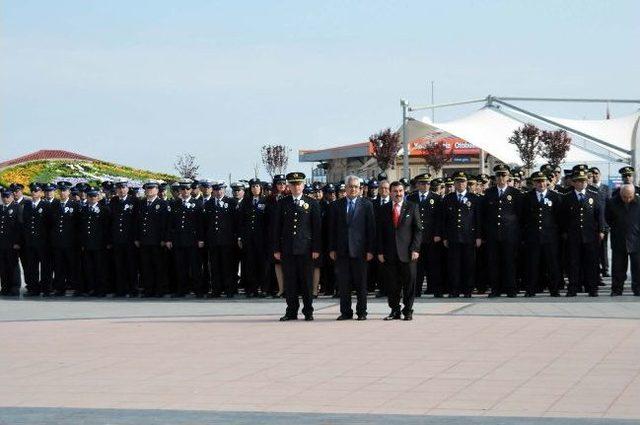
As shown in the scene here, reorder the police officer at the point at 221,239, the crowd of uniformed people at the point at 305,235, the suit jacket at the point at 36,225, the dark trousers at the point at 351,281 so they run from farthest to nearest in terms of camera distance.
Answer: the suit jacket at the point at 36,225 → the police officer at the point at 221,239 → the crowd of uniformed people at the point at 305,235 → the dark trousers at the point at 351,281

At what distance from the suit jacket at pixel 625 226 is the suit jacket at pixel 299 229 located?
209 inches

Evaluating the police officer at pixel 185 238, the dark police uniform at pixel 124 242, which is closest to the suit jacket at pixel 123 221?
the dark police uniform at pixel 124 242

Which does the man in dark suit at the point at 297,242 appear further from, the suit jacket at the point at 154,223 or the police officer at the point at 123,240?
the police officer at the point at 123,240

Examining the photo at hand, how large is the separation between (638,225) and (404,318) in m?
5.30

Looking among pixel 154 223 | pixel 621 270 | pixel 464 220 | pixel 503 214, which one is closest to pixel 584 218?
pixel 621 270

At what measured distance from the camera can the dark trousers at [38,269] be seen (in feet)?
74.9

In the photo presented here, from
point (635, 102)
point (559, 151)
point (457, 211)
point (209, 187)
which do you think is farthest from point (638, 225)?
point (559, 151)

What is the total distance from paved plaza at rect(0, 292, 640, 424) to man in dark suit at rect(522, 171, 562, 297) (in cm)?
191

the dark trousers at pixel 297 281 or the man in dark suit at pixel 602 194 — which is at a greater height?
the man in dark suit at pixel 602 194

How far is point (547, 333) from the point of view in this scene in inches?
559

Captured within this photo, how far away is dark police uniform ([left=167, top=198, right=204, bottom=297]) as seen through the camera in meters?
21.6

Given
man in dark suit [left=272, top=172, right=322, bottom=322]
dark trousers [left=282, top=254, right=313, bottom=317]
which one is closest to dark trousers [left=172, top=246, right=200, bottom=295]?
man in dark suit [left=272, top=172, right=322, bottom=322]

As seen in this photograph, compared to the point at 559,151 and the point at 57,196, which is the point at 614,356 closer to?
the point at 57,196

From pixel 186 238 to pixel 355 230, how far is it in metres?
5.61
